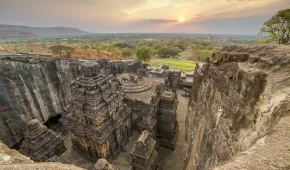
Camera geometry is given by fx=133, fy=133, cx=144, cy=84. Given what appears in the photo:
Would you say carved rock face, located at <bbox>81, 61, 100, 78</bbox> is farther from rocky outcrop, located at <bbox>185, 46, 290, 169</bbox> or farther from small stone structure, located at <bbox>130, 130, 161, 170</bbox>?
rocky outcrop, located at <bbox>185, 46, 290, 169</bbox>

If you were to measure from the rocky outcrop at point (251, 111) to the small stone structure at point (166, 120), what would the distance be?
676cm

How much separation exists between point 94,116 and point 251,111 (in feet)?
29.9

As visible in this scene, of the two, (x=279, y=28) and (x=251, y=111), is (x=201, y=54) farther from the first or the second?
(x=251, y=111)

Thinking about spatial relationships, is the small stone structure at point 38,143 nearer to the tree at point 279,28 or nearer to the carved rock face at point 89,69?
the carved rock face at point 89,69

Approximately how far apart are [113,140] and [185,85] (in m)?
19.4

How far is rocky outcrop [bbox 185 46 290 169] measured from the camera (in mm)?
1951

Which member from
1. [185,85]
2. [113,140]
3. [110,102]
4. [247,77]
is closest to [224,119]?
[247,77]

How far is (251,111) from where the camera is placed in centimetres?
349

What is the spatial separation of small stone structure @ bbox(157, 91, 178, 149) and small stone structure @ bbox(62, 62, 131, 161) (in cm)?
386

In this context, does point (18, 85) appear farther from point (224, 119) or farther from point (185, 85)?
point (185, 85)

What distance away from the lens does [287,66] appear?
3377 mm

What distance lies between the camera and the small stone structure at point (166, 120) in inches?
499

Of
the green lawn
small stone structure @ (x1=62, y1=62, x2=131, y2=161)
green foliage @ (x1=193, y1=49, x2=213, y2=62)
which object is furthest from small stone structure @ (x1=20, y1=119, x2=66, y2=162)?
green foliage @ (x1=193, y1=49, x2=213, y2=62)

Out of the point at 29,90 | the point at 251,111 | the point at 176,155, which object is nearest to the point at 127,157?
the point at 176,155
